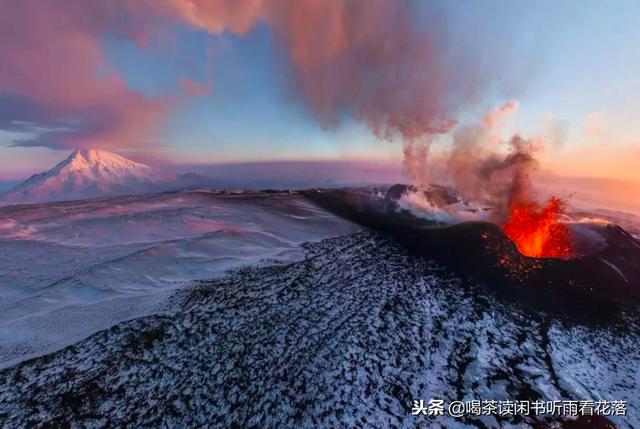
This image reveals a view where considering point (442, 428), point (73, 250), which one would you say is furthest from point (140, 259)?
point (442, 428)

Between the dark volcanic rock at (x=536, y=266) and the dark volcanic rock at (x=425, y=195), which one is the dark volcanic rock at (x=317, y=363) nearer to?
the dark volcanic rock at (x=536, y=266)

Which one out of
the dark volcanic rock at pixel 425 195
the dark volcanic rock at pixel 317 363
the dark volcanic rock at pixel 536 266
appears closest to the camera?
the dark volcanic rock at pixel 317 363

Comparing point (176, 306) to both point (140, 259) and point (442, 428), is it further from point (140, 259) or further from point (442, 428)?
point (442, 428)

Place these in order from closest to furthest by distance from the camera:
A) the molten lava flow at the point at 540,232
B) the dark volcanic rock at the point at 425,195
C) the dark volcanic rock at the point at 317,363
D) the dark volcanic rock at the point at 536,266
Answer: the dark volcanic rock at the point at 317,363
the dark volcanic rock at the point at 536,266
the molten lava flow at the point at 540,232
the dark volcanic rock at the point at 425,195

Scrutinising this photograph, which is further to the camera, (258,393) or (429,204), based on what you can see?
(429,204)

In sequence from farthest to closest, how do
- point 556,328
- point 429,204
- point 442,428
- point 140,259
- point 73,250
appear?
point 429,204 → point 73,250 → point 140,259 → point 556,328 → point 442,428

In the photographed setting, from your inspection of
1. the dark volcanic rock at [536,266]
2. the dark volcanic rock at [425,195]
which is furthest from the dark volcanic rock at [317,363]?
the dark volcanic rock at [425,195]
